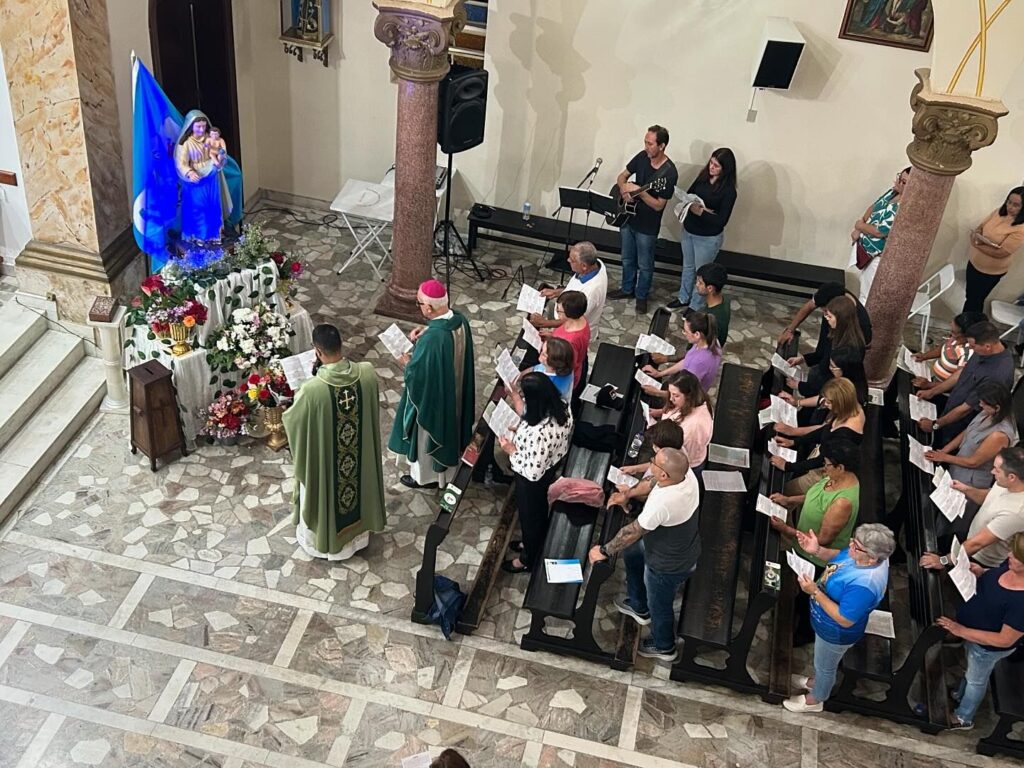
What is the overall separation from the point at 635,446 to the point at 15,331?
5180mm

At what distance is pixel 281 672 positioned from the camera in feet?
22.0

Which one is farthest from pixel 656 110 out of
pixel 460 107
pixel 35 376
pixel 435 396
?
pixel 35 376

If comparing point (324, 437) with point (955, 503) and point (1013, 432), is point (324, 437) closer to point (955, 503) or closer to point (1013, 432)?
point (955, 503)

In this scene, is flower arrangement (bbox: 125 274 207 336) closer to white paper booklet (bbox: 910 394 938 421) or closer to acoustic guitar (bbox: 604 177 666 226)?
acoustic guitar (bbox: 604 177 666 226)

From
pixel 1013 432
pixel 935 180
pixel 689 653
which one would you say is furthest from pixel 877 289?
pixel 689 653

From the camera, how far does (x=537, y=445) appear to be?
6.58 metres

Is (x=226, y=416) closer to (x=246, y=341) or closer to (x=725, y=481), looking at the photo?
(x=246, y=341)

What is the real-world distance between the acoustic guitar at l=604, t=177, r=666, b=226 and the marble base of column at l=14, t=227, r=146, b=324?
173 inches

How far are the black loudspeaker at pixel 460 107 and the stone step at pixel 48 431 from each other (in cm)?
364

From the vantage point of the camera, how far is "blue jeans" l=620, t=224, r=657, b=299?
1034 centimetres

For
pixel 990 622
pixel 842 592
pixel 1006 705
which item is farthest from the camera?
pixel 1006 705

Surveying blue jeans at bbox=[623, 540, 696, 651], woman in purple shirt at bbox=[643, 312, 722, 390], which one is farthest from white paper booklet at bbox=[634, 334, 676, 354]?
blue jeans at bbox=[623, 540, 696, 651]

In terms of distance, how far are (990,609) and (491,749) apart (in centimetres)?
308

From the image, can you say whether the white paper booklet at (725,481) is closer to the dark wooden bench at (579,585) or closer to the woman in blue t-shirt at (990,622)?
the dark wooden bench at (579,585)
